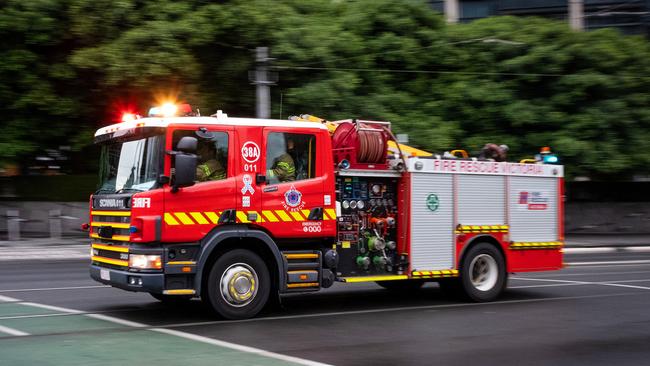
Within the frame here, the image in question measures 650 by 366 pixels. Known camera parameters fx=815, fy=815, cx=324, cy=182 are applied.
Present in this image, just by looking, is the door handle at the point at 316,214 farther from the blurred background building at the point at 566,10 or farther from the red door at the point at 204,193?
the blurred background building at the point at 566,10

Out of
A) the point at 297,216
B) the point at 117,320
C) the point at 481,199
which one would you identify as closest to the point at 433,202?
the point at 481,199

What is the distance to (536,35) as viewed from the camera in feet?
99.9

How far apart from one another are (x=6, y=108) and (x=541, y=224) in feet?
60.0

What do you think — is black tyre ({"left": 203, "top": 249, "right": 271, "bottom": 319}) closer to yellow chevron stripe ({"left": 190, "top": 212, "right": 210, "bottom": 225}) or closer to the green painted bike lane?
yellow chevron stripe ({"left": 190, "top": 212, "right": 210, "bottom": 225})

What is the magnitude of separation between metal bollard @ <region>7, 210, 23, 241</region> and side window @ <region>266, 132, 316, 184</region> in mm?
17931

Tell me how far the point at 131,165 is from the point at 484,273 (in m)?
5.77

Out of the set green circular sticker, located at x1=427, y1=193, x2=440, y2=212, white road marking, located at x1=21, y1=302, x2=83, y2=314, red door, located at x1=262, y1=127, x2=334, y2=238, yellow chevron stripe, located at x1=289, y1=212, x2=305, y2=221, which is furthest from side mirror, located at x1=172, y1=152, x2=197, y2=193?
green circular sticker, located at x1=427, y1=193, x2=440, y2=212

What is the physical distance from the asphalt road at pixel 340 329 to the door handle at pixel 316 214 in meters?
1.31

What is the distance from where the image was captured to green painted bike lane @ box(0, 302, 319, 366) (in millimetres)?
7621

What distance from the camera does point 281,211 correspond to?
10.4 meters

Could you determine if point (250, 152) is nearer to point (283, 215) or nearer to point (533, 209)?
point (283, 215)

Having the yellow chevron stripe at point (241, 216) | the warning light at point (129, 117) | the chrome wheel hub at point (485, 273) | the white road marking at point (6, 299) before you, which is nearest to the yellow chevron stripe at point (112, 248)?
the yellow chevron stripe at point (241, 216)

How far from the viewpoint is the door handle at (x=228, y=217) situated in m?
10.0

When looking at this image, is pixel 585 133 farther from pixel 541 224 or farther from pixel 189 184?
pixel 189 184
